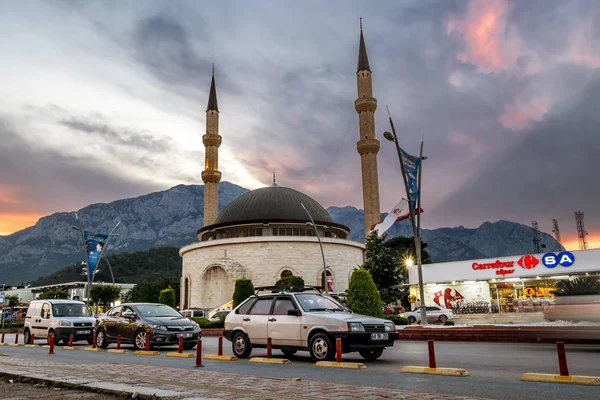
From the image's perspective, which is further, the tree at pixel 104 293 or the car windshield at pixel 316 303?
the tree at pixel 104 293

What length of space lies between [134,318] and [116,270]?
127894 mm

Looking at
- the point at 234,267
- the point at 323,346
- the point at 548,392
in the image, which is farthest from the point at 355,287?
the point at 234,267

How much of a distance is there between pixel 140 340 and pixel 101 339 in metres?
2.39

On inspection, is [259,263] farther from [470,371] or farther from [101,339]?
[470,371]

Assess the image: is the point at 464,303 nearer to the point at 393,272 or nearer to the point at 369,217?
the point at 393,272

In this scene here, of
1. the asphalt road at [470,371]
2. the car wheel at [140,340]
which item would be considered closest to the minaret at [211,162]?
the car wheel at [140,340]

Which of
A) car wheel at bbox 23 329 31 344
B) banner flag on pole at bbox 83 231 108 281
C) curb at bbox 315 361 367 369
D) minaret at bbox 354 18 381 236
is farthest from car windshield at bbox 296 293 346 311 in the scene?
minaret at bbox 354 18 381 236

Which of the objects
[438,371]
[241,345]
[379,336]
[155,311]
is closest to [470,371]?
[438,371]

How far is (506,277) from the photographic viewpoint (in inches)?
1328

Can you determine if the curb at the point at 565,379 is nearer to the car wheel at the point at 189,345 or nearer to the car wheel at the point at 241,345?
the car wheel at the point at 241,345

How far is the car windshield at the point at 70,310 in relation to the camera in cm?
1948

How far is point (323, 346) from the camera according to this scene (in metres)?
10.7

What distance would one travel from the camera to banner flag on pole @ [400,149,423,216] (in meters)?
22.6

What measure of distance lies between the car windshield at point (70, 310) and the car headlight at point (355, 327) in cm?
1391
